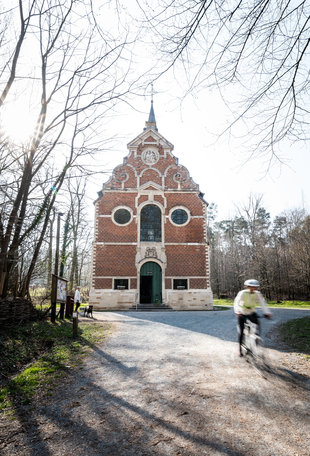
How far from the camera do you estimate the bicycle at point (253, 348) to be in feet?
16.5

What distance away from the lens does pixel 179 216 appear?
22.4 metres

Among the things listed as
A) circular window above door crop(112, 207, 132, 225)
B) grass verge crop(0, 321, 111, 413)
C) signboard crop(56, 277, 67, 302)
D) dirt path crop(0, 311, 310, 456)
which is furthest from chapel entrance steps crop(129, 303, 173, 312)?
dirt path crop(0, 311, 310, 456)

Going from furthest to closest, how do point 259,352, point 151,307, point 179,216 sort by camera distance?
point 179,216 < point 151,307 < point 259,352

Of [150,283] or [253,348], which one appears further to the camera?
[150,283]

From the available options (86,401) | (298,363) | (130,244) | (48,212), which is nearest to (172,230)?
(130,244)

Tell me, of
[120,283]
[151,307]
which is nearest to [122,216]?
[120,283]

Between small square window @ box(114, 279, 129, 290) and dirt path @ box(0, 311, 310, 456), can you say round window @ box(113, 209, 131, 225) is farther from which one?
dirt path @ box(0, 311, 310, 456)

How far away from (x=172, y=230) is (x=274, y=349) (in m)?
15.6

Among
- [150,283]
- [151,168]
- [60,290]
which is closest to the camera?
[60,290]

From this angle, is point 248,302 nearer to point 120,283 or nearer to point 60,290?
point 60,290

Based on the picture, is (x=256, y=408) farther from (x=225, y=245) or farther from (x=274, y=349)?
(x=225, y=245)

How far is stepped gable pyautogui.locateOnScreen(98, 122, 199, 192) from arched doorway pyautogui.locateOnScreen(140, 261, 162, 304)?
21.7ft

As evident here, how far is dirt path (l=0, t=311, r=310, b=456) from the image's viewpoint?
2520mm

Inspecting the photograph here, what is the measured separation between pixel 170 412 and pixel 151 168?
21.3 meters
